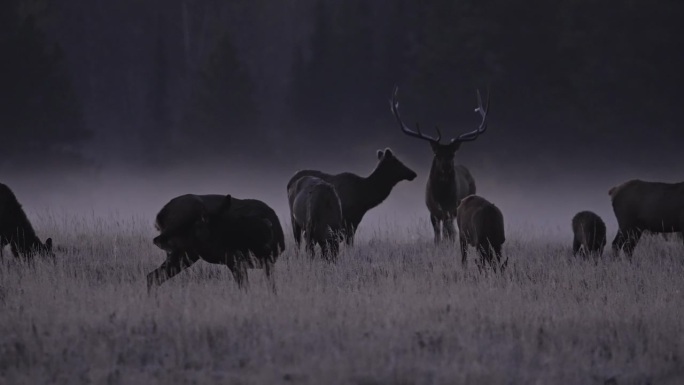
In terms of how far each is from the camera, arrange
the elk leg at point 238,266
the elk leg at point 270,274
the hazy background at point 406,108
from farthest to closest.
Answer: the hazy background at point 406,108 → the elk leg at point 238,266 → the elk leg at point 270,274

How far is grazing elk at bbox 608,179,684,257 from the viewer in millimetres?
14688

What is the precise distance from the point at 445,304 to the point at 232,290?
7.30 ft

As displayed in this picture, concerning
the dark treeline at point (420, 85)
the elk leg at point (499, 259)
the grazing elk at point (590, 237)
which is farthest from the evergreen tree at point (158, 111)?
the elk leg at point (499, 259)

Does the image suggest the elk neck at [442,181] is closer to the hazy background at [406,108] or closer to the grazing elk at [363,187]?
the grazing elk at [363,187]

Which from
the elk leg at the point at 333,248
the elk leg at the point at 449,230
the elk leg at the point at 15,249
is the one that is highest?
the elk leg at the point at 449,230

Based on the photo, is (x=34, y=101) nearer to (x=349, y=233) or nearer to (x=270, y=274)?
(x=349, y=233)

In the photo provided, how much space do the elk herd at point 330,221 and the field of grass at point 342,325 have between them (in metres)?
0.34

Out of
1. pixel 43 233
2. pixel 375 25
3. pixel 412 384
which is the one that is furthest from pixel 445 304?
pixel 375 25

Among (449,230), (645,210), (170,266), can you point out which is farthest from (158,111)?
(170,266)

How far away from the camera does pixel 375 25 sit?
47.9 metres

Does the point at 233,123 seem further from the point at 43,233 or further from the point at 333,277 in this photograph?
the point at 333,277

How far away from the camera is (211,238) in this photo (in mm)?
10531

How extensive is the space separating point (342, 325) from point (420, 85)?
35.3 m

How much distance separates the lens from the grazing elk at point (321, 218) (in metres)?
13.5
